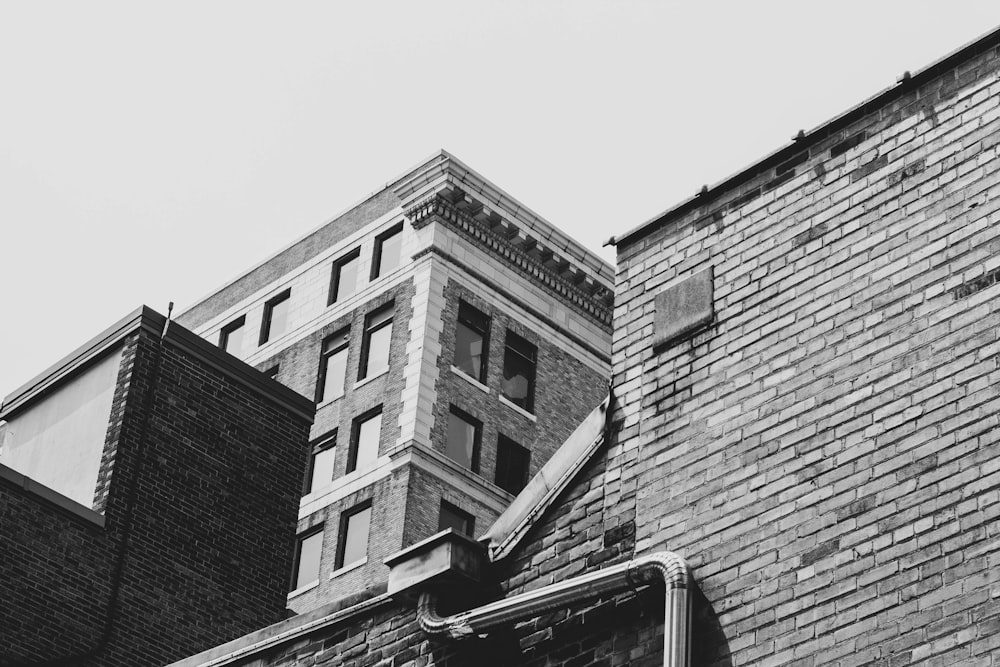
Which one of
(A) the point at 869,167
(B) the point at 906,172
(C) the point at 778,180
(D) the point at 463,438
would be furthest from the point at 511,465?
(B) the point at 906,172

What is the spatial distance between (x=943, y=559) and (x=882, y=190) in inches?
139

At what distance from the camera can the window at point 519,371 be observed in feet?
169

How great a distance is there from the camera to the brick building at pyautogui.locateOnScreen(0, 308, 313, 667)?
21.8 m

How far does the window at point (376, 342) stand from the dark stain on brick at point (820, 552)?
124 ft

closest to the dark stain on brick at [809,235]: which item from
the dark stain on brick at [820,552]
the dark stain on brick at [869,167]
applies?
the dark stain on brick at [869,167]

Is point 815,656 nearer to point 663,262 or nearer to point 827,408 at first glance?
point 827,408

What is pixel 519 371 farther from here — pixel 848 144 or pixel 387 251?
pixel 848 144

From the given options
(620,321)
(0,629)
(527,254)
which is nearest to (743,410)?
(620,321)

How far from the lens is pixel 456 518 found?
4781cm

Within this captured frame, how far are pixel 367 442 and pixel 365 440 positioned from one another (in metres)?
0.15

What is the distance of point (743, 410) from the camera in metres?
14.6

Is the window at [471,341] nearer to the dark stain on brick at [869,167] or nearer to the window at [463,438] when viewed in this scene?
the window at [463,438]

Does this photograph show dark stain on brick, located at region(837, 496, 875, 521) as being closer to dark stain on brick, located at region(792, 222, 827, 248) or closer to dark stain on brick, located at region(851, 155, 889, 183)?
dark stain on brick, located at region(792, 222, 827, 248)

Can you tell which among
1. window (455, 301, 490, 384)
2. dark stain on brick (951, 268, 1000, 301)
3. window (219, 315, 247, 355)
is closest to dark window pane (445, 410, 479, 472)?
window (455, 301, 490, 384)
